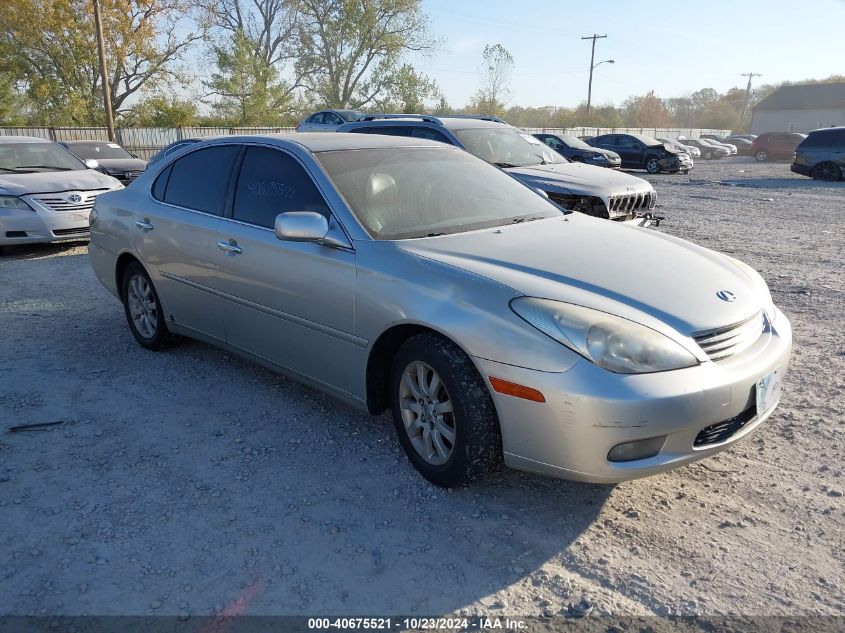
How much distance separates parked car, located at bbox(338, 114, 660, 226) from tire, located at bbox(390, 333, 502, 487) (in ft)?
17.1

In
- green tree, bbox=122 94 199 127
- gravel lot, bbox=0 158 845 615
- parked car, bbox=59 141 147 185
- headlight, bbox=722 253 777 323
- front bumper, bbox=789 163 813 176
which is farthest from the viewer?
green tree, bbox=122 94 199 127

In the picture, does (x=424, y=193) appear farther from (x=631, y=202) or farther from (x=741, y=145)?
(x=741, y=145)

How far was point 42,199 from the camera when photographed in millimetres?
8672

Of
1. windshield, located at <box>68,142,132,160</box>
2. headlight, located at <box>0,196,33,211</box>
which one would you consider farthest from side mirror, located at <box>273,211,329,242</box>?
windshield, located at <box>68,142,132,160</box>

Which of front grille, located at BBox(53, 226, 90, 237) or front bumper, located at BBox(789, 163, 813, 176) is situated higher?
front bumper, located at BBox(789, 163, 813, 176)

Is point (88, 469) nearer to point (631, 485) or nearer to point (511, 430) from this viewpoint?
point (511, 430)

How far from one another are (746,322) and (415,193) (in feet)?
6.11

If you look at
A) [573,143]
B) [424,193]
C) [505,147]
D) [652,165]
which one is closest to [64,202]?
[505,147]

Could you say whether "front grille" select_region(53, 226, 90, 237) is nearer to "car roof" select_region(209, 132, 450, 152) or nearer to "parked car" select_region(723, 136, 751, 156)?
"car roof" select_region(209, 132, 450, 152)

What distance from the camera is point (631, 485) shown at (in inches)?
127

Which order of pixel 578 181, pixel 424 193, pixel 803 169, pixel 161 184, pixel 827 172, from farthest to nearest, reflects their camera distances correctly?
1. pixel 803 169
2. pixel 827 172
3. pixel 578 181
4. pixel 161 184
5. pixel 424 193

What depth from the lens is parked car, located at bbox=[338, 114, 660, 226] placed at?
823 cm

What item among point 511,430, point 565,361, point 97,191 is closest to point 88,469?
point 511,430

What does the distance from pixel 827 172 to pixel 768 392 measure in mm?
22825
